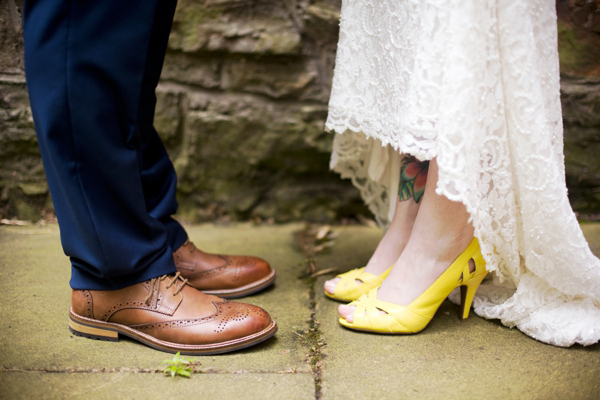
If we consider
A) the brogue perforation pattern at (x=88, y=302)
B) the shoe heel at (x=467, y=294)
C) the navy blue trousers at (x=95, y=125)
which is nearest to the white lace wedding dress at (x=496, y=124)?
the shoe heel at (x=467, y=294)

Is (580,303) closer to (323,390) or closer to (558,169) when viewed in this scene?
(558,169)

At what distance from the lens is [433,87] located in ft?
Result: 3.10

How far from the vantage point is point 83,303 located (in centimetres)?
104

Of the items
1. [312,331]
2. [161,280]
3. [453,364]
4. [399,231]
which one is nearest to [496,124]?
[399,231]

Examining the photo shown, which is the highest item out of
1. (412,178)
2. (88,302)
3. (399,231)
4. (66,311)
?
(412,178)

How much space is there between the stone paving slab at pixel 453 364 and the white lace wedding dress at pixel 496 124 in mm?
62

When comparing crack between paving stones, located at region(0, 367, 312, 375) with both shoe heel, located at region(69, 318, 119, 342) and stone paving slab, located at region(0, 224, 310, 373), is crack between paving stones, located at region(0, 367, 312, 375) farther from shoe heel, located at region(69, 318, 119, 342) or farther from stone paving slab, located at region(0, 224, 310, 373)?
shoe heel, located at region(69, 318, 119, 342)

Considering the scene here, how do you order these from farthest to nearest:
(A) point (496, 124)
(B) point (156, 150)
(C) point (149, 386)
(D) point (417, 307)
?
(B) point (156, 150) < (D) point (417, 307) < (A) point (496, 124) < (C) point (149, 386)

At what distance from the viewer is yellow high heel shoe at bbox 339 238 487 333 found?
43.6 inches

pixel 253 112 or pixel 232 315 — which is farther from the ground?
pixel 253 112

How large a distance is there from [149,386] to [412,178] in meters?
0.86

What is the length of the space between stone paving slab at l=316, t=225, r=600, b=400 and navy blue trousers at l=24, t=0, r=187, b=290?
0.48 meters

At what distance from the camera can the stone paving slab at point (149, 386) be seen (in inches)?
33.7

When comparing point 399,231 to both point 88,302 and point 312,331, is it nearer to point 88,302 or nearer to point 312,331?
point 312,331
